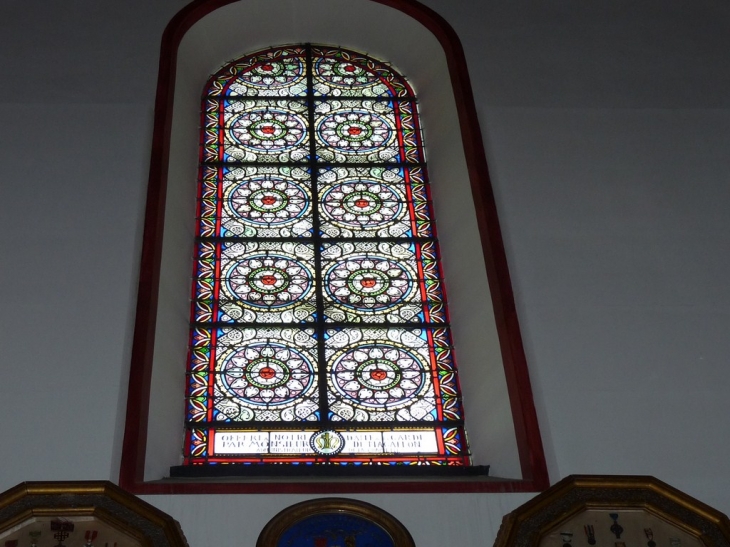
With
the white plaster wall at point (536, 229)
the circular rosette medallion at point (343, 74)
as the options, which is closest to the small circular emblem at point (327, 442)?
the white plaster wall at point (536, 229)

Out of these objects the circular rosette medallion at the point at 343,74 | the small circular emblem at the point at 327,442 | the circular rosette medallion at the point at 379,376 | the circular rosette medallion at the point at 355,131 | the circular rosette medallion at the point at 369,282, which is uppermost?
the circular rosette medallion at the point at 343,74

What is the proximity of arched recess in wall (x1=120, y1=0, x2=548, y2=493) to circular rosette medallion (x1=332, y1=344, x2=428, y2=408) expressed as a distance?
0.27 metres

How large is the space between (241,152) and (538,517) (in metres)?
3.36

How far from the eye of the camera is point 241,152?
22.4 ft

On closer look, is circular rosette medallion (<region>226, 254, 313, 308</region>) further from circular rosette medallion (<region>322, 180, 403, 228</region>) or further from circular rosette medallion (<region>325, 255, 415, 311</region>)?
circular rosette medallion (<region>322, 180, 403, 228</region>)

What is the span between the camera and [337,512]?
4.50 metres

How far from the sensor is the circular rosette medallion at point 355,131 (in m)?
6.91

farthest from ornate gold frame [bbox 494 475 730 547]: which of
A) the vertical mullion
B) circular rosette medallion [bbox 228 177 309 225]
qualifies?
circular rosette medallion [bbox 228 177 309 225]

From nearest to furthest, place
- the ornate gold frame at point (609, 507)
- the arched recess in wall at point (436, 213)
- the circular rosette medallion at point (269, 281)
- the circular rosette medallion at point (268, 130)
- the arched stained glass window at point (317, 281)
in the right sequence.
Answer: the ornate gold frame at point (609, 507), the arched recess in wall at point (436, 213), the arched stained glass window at point (317, 281), the circular rosette medallion at point (269, 281), the circular rosette medallion at point (268, 130)

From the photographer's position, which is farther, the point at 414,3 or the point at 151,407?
the point at 414,3

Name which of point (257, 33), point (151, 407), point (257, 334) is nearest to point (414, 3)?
point (257, 33)

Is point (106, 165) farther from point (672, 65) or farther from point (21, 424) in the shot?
point (672, 65)

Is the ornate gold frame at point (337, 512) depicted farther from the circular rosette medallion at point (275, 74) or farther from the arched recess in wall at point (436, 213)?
the circular rosette medallion at point (275, 74)

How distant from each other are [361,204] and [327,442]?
67.7 inches
